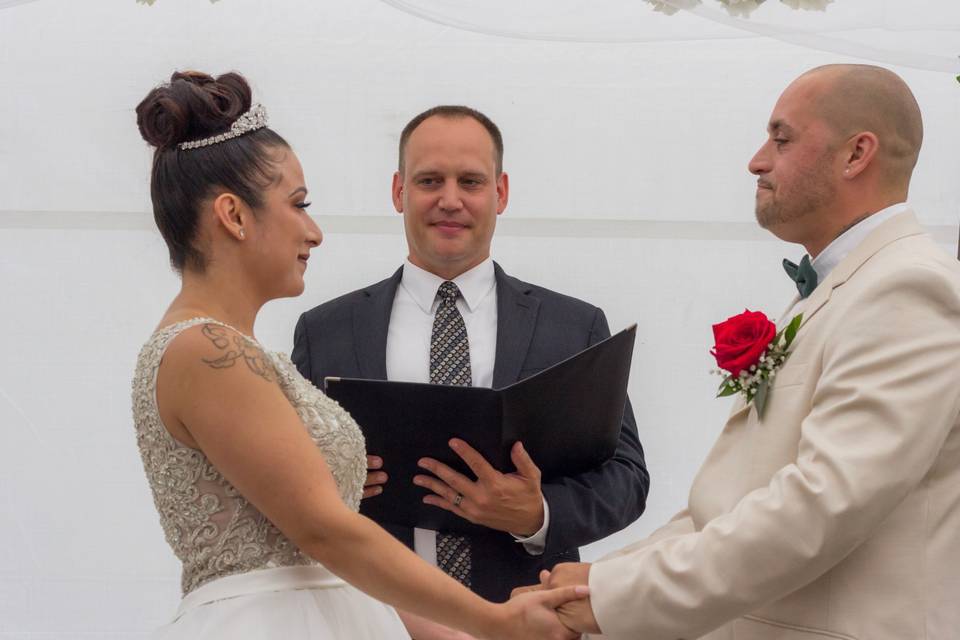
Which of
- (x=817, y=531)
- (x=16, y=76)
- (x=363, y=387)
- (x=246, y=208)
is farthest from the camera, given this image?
(x=16, y=76)

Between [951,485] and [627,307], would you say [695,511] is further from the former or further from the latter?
[627,307]

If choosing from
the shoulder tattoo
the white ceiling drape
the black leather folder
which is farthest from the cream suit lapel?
the white ceiling drape

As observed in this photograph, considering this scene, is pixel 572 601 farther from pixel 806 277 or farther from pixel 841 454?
pixel 806 277

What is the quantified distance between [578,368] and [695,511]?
36 centimetres

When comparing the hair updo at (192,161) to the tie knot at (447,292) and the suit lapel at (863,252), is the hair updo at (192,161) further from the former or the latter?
the suit lapel at (863,252)

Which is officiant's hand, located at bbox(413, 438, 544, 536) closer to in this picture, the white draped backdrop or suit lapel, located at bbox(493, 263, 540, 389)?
suit lapel, located at bbox(493, 263, 540, 389)

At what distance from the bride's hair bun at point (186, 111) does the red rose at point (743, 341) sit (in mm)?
1015

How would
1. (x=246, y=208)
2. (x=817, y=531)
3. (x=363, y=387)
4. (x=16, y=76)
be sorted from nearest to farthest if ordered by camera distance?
1. (x=817, y=531)
2. (x=246, y=208)
3. (x=363, y=387)
4. (x=16, y=76)

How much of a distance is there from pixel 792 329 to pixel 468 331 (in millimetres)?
945

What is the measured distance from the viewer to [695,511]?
2402 mm

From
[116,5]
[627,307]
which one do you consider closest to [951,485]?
[627,307]

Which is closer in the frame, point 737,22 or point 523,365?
point 523,365

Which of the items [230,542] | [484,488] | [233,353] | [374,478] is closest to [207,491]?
[230,542]

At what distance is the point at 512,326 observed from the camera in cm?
300
